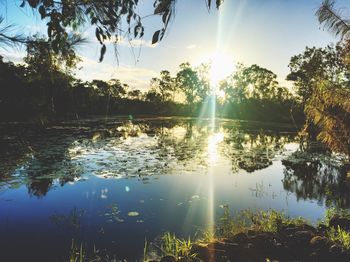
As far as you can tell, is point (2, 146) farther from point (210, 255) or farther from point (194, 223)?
point (210, 255)

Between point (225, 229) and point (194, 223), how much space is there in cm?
75

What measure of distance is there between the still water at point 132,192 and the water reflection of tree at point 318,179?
0.11 feet

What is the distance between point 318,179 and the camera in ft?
37.7

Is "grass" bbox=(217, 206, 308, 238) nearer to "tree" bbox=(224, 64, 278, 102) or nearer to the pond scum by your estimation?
the pond scum

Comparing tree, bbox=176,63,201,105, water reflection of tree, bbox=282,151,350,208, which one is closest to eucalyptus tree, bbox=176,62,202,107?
tree, bbox=176,63,201,105

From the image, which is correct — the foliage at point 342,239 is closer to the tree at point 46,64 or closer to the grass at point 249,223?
the grass at point 249,223

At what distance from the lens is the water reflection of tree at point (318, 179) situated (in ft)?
30.2

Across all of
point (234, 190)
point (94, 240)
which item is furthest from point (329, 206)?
point (94, 240)

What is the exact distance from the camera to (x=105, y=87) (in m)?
81.9

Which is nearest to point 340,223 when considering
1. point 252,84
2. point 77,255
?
point 77,255

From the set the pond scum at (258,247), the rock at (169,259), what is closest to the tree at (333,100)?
the pond scum at (258,247)

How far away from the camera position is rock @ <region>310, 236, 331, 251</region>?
4.71 m

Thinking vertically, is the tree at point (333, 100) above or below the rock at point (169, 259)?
above

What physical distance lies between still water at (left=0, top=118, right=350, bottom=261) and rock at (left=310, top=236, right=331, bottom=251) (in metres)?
2.23
